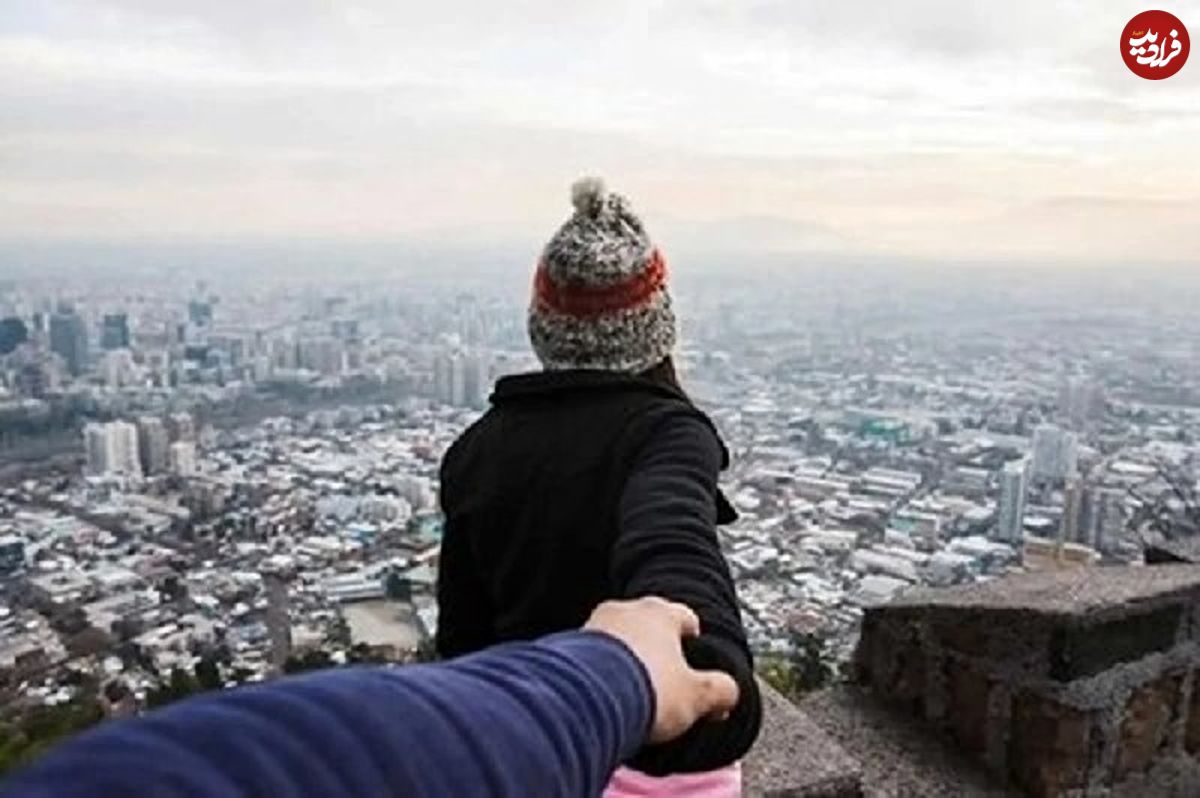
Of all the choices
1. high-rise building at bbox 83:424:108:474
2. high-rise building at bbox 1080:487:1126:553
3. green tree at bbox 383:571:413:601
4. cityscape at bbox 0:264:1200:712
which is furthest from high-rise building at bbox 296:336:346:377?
high-rise building at bbox 1080:487:1126:553

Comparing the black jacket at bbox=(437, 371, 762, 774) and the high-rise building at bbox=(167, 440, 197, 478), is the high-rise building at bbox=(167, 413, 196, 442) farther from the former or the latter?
the black jacket at bbox=(437, 371, 762, 774)

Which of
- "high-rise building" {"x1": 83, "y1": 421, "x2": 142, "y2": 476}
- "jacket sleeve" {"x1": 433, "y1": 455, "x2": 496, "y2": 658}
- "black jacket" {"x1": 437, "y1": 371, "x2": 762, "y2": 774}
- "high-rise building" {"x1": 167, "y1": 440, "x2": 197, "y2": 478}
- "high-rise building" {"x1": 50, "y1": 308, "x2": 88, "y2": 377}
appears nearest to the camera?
"black jacket" {"x1": 437, "y1": 371, "x2": 762, "y2": 774}

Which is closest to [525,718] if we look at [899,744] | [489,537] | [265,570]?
[489,537]

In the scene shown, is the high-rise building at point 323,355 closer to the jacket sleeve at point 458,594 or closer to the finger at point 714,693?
the jacket sleeve at point 458,594

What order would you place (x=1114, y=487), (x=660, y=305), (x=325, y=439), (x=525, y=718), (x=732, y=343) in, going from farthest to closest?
(x=325, y=439), (x=732, y=343), (x=1114, y=487), (x=660, y=305), (x=525, y=718)

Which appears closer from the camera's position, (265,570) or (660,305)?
(660,305)

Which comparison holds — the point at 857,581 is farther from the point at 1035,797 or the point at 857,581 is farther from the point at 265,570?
the point at 265,570

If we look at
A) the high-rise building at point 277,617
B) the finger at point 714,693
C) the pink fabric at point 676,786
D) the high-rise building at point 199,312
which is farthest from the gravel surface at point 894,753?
the high-rise building at point 199,312

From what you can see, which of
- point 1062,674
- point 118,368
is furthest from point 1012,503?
point 118,368
